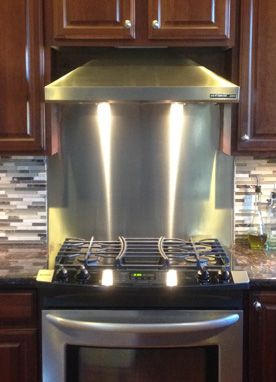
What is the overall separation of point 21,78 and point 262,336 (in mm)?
1395

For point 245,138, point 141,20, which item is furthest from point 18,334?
point 141,20

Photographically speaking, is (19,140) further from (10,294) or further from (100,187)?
(10,294)

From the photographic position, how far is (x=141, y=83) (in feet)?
6.86

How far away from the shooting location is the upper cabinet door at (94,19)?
2.13m

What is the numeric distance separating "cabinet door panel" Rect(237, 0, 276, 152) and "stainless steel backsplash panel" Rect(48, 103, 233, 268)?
0.29 m

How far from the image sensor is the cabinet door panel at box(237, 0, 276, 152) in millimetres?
2156

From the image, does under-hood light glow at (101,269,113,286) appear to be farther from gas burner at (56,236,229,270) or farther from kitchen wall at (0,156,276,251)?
kitchen wall at (0,156,276,251)

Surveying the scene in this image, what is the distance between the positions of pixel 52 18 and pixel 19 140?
0.52m

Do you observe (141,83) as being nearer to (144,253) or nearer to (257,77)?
(257,77)

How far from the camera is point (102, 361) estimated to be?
1.95 meters

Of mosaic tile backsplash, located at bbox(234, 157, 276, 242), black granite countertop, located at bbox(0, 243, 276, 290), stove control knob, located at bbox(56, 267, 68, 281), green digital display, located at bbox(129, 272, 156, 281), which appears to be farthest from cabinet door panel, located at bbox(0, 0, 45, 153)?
mosaic tile backsplash, located at bbox(234, 157, 276, 242)

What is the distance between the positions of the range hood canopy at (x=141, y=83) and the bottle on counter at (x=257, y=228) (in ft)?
2.08

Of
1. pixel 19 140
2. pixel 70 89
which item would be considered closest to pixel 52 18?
pixel 70 89

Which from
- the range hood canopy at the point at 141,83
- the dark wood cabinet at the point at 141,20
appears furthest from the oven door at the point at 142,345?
the dark wood cabinet at the point at 141,20
